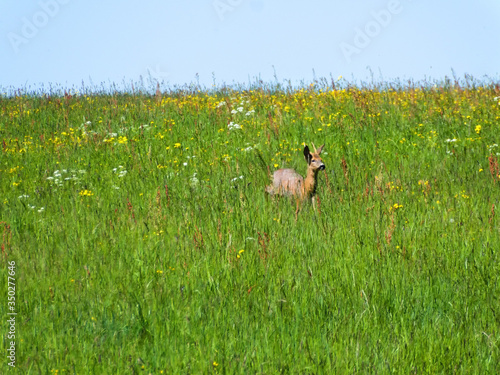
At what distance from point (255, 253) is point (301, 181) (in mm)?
2703

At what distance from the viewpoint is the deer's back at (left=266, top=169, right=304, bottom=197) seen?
684 cm

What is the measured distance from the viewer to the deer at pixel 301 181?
22.7 ft

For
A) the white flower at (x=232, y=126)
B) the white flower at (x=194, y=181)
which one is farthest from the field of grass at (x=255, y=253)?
the white flower at (x=232, y=126)

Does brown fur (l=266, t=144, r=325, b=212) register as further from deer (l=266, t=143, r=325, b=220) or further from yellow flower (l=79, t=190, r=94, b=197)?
yellow flower (l=79, t=190, r=94, b=197)

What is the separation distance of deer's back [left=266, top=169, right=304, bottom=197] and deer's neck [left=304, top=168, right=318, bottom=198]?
3.3 inches

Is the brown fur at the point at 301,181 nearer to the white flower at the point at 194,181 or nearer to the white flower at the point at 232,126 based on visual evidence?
the white flower at the point at 194,181

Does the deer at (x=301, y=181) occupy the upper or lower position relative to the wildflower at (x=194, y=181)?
lower

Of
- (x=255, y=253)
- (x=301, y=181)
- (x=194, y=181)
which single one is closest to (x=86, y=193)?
(x=194, y=181)

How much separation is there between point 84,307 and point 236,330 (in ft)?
3.93

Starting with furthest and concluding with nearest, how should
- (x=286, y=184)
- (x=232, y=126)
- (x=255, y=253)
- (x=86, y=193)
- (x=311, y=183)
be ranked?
(x=232, y=126)
(x=311, y=183)
(x=286, y=184)
(x=86, y=193)
(x=255, y=253)

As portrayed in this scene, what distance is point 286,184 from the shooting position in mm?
Answer: 7070

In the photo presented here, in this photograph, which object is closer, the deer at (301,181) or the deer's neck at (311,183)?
the deer at (301,181)

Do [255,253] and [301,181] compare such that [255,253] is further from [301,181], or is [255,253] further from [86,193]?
[86,193]

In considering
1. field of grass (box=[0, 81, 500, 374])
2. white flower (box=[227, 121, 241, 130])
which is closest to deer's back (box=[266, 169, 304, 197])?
field of grass (box=[0, 81, 500, 374])
